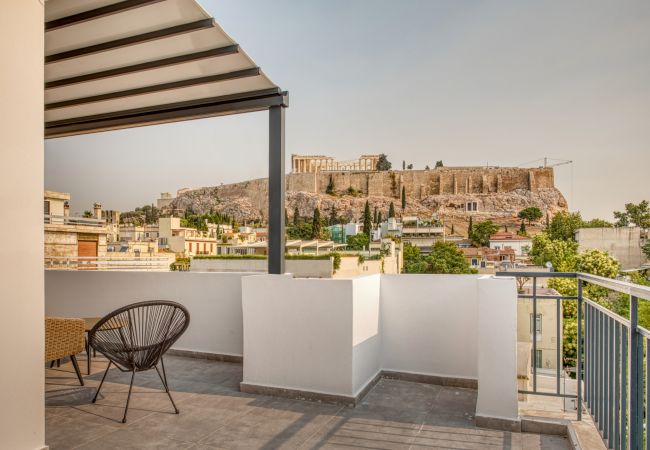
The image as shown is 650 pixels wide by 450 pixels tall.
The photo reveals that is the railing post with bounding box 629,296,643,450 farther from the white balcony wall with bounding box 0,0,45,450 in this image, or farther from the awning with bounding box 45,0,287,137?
the awning with bounding box 45,0,287,137

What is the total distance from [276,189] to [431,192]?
254 ft

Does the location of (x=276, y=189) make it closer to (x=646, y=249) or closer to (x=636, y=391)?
(x=636, y=391)

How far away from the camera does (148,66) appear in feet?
11.5

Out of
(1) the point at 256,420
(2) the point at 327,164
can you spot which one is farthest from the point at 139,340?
(2) the point at 327,164

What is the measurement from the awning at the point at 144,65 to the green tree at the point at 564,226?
6841 centimetres

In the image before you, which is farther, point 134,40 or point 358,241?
point 358,241

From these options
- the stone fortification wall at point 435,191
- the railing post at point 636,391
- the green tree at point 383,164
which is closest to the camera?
the railing post at point 636,391

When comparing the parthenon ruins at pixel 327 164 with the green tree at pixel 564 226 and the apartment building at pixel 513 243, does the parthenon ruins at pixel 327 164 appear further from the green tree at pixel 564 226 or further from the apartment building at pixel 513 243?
the green tree at pixel 564 226

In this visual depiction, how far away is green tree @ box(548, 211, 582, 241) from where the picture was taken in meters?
65.6

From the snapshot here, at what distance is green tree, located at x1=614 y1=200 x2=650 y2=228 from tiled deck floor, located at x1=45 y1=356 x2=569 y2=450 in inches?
2890

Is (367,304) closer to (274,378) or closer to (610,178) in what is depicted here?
(274,378)

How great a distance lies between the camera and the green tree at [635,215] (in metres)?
Result: 63.5

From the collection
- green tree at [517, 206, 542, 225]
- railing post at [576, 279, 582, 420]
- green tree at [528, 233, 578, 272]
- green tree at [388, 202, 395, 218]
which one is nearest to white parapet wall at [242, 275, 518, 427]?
railing post at [576, 279, 582, 420]

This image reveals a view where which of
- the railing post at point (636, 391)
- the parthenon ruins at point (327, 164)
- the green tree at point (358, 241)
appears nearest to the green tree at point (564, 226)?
the green tree at point (358, 241)
